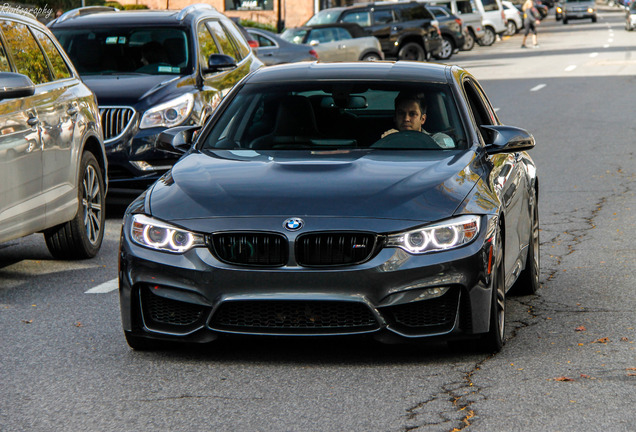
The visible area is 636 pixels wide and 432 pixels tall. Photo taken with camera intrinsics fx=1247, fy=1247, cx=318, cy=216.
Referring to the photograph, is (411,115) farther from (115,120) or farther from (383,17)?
(383,17)

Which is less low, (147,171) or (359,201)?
(359,201)

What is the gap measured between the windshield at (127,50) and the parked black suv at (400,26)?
24.2m

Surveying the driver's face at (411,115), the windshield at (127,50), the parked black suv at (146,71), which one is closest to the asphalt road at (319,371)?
the driver's face at (411,115)

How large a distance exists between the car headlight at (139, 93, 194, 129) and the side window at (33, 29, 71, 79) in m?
2.11

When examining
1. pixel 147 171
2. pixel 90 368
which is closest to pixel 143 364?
pixel 90 368

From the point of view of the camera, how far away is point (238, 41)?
555 inches

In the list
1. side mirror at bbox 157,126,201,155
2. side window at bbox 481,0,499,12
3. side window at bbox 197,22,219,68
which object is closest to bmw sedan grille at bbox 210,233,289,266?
side mirror at bbox 157,126,201,155

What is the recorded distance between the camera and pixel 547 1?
10681 centimetres

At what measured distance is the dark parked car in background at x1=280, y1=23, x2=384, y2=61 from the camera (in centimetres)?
3231

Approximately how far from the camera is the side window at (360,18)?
36.3m

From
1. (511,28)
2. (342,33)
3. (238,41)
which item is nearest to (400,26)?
(342,33)

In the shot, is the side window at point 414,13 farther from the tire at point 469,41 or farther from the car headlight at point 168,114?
the car headlight at point 168,114

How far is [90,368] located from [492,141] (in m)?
2.49

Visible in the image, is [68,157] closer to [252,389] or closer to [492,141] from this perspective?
[492,141]
